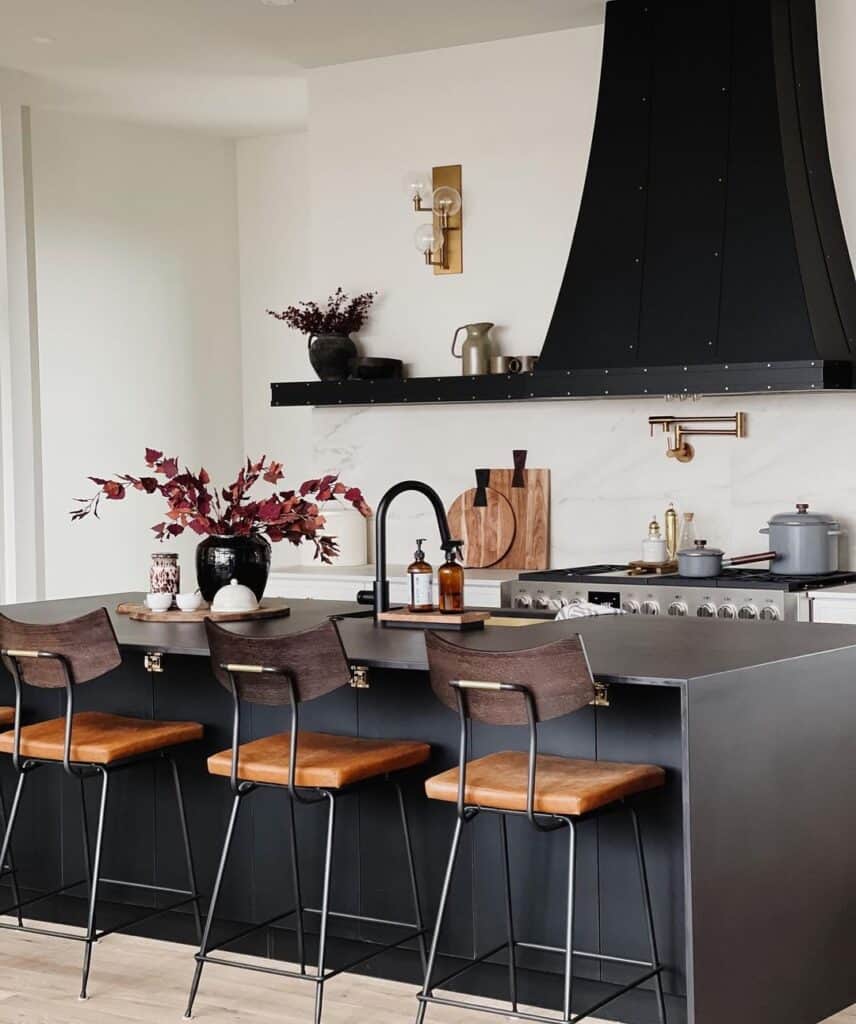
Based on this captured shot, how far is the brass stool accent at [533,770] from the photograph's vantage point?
3127mm

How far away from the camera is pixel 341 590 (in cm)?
651

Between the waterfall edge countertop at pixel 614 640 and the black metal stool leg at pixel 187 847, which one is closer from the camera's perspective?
the waterfall edge countertop at pixel 614 640

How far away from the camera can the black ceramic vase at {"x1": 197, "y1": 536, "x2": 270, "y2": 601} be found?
453 centimetres

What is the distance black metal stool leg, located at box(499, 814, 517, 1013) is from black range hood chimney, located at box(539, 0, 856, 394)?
2388 mm

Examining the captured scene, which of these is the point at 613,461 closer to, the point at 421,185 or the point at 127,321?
the point at 421,185

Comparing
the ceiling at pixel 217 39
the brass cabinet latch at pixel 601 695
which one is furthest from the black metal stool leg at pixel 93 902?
the ceiling at pixel 217 39

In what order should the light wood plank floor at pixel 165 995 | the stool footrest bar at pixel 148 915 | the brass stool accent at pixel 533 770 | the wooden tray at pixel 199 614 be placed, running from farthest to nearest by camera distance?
the wooden tray at pixel 199 614 < the stool footrest bar at pixel 148 915 < the light wood plank floor at pixel 165 995 < the brass stool accent at pixel 533 770

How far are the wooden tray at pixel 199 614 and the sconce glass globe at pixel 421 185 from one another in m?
2.70

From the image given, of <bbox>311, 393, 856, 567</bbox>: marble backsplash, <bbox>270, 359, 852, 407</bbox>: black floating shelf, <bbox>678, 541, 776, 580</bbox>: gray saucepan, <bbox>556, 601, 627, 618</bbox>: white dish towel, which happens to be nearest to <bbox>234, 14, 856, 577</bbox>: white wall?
<bbox>311, 393, 856, 567</bbox>: marble backsplash

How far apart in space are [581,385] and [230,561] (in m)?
1.89

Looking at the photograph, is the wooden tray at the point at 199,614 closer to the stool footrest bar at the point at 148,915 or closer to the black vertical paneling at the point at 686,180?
the stool footrest bar at the point at 148,915

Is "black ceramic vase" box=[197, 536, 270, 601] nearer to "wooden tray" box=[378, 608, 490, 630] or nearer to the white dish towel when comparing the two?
"wooden tray" box=[378, 608, 490, 630]

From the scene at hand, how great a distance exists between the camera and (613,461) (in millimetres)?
6305

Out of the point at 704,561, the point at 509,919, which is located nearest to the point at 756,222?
the point at 704,561
